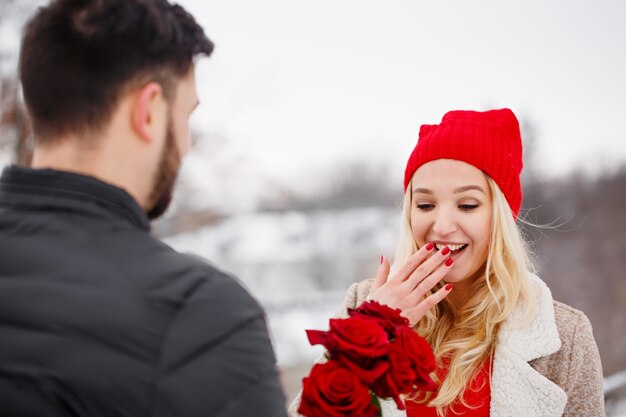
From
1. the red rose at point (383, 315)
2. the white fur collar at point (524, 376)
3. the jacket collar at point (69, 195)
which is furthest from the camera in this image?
the white fur collar at point (524, 376)

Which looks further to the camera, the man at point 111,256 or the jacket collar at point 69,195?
the jacket collar at point 69,195

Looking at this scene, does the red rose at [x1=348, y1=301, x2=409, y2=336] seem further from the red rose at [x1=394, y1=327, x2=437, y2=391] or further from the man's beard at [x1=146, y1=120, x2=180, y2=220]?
the man's beard at [x1=146, y1=120, x2=180, y2=220]

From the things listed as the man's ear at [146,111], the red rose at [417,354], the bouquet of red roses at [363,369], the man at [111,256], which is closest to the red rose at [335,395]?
the bouquet of red roses at [363,369]

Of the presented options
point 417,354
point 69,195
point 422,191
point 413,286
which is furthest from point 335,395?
point 422,191

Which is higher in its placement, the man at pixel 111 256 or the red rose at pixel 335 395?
the man at pixel 111 256

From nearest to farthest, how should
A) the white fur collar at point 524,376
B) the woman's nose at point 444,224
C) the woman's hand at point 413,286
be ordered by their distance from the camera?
the woman's hand at point 413,286, the white fur collar at point 524,376, the woman's nose at point 444,224

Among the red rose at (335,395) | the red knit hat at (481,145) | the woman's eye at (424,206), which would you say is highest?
the red knit hat at (481,145)

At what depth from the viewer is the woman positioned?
6.78 ft

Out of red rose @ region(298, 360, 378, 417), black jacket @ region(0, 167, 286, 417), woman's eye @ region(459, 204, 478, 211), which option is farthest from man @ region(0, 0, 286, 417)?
woman's eye @ region(459, 204, 478, 211)

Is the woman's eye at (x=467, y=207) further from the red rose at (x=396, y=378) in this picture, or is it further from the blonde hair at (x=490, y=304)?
the red rose at (x=396, y=378)

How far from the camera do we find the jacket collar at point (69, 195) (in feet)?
3.62

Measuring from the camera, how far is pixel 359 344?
1.37m

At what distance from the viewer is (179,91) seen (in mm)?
1227

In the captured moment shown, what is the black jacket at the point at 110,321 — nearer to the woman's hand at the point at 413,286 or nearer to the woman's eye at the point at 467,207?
the woman's hand at the point at 413,286
